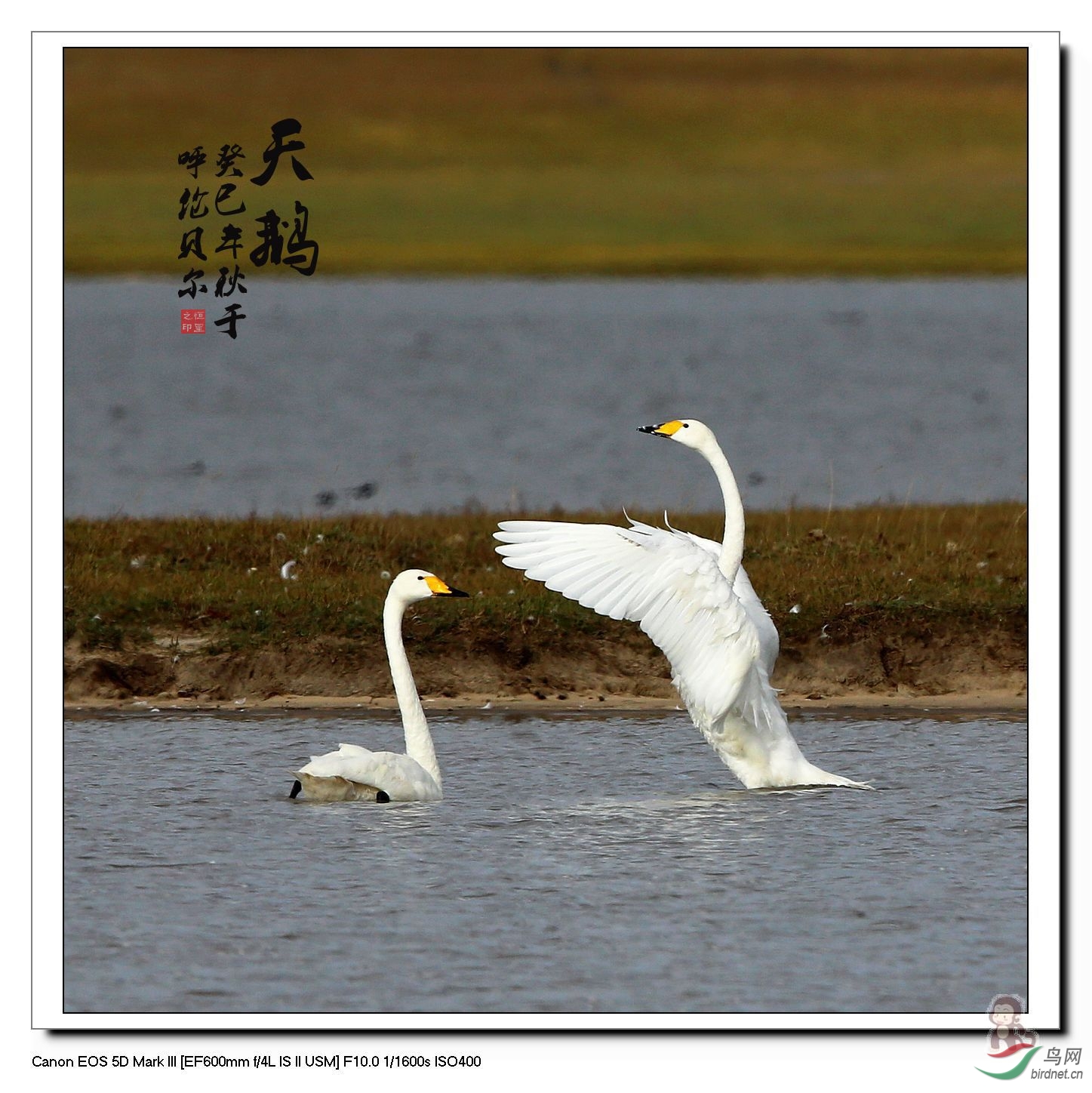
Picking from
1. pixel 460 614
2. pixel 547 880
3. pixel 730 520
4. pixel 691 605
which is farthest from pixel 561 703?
pixel 547 880

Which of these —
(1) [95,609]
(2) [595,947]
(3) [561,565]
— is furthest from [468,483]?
(2) [595,947]

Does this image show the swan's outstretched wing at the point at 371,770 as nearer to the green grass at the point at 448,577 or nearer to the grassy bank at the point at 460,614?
the grassy bank at the point at 460,614

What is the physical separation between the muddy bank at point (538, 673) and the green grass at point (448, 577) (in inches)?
3.7

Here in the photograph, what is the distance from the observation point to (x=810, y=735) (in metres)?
12.3

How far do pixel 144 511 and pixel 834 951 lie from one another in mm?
12966

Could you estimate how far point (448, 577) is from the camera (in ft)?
47.4

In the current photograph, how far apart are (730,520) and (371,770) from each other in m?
2.24

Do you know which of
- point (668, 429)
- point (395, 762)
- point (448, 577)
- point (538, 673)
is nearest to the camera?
point (395, 762)

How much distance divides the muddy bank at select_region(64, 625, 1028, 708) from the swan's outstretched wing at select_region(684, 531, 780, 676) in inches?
79.3

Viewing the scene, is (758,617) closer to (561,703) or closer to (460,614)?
(561,703)

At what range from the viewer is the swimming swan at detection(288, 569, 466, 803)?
33.8ft

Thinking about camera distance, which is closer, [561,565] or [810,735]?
[561,565]
